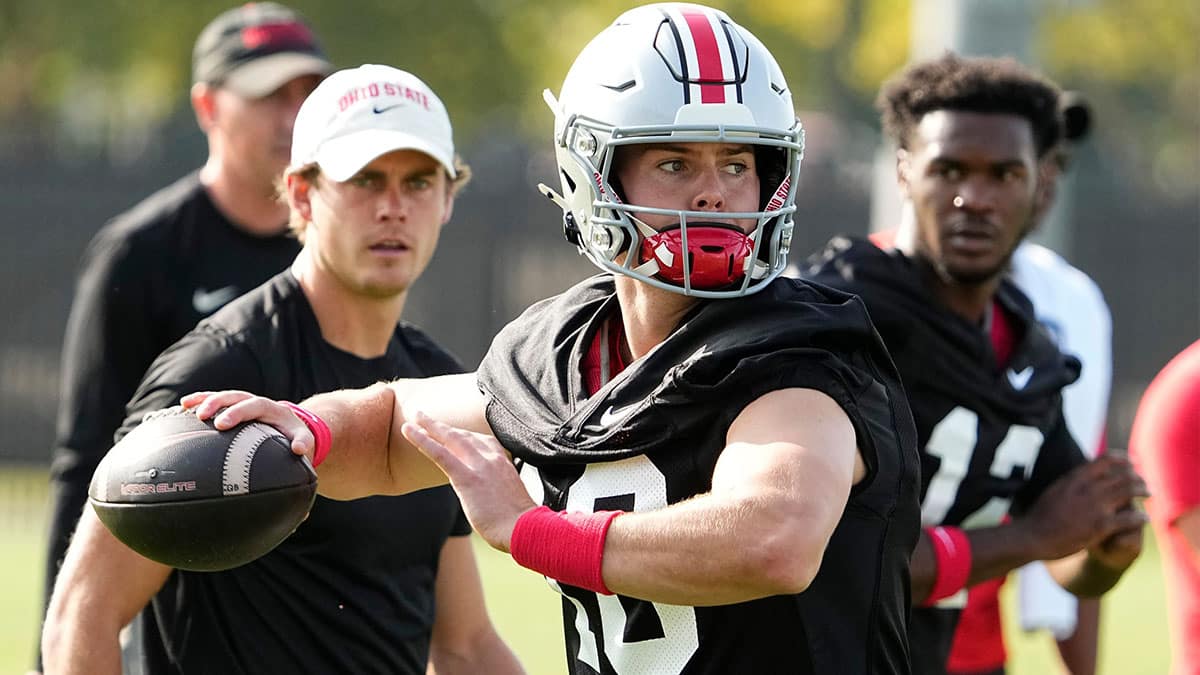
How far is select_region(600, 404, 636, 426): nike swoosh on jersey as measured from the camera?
3.21 meters

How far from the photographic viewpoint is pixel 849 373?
313cm

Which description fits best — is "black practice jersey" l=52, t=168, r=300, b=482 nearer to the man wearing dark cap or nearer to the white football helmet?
the man wearing dark cap

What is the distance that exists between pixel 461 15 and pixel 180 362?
15721mm

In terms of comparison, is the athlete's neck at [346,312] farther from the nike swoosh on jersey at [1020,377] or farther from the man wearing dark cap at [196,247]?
the nike swoosh on jersey at [1020,377]

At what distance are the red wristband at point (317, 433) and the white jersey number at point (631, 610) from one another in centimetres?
55

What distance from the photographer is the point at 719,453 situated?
10.3 feet

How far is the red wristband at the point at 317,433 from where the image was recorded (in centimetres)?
354

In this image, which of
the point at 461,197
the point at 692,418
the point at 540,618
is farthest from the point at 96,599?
the point at 461,197

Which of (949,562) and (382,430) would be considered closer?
A: (382,430)

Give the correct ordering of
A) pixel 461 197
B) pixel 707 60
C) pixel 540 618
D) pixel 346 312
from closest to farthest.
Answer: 1. pixel 707 60
2. pixel 346 312
3. pixel 540 618
4. pixel 461 197

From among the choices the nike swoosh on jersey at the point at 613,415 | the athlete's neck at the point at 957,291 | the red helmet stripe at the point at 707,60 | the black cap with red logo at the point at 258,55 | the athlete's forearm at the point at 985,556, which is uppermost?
the black cap with red logo at the point at 258,55

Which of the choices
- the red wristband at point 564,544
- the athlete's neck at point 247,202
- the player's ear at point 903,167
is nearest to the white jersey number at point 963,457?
the player's ear at point 903,167

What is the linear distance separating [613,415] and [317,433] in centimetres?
66

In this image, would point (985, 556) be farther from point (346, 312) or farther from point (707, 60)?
point (707, 60)
